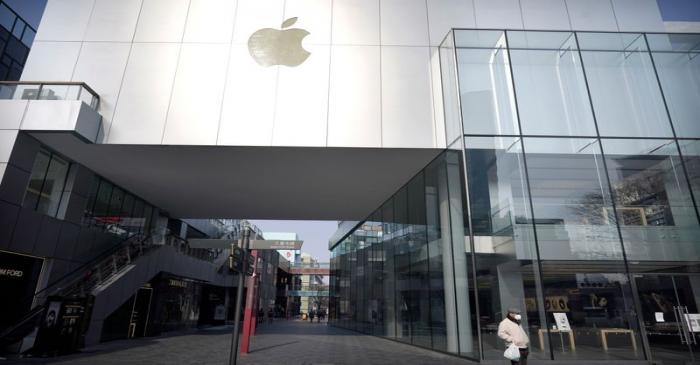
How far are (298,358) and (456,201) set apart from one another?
7468 mm

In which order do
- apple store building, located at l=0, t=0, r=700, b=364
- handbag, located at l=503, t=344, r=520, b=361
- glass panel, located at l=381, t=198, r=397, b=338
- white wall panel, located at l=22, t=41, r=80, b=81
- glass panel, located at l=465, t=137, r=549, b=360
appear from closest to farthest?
handbag, located at l=503, t=344, r=520, b=361 < glass panel, located at l=465, t=137, r=549, b=360 < apple store building, located at l=0, t=0, r=700, b=364 < white wall panel, located at l=22, t=41, r=80, b=81 < glass panel, located at l=381, t=198, r=397, b=338

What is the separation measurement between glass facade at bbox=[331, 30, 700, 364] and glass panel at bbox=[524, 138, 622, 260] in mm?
37

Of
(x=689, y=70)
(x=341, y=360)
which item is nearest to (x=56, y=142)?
(x=341, y=360)

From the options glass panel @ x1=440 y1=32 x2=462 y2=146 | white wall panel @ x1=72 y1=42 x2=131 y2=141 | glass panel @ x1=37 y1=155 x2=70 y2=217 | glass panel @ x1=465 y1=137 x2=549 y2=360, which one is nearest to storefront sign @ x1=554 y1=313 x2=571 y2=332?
glass panel @ x1=465 y1=137 x2=549 y2=360

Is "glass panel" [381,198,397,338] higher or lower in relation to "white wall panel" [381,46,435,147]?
lower

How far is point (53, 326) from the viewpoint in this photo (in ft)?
35.8

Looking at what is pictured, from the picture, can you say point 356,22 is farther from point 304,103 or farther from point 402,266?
point 402,266

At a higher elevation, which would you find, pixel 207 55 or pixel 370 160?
pixel 207 55

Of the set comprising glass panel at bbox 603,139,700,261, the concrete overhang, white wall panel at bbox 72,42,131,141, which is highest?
white wall panel at bbox 72,42,131,141

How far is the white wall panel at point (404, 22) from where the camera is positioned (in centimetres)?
1496

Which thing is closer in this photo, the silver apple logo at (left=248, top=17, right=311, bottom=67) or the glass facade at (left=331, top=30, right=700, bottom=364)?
the glass facade at (left=331, top=30, right=700, bottom=364)

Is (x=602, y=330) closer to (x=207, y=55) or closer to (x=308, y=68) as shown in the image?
(x=308, y=68)

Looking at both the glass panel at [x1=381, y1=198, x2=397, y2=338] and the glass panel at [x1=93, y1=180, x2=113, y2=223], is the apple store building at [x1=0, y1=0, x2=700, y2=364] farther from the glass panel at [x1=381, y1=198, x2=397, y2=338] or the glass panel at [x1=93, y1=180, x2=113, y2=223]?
the glass panel at [x1=381, y1=198, x2=397, y2=338]

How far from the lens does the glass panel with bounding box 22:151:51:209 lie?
1308cm
